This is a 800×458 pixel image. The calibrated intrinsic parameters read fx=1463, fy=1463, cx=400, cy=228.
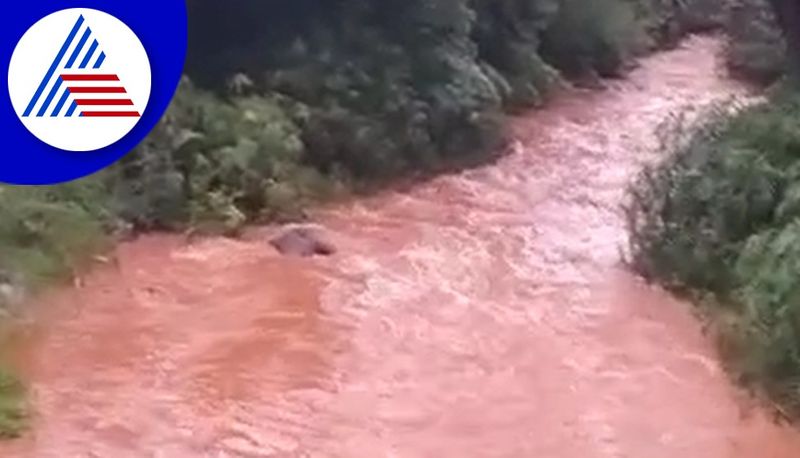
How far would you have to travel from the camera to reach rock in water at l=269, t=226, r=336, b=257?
10.4m

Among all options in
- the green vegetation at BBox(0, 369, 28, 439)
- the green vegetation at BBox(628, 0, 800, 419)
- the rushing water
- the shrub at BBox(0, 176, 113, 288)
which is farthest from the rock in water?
the green vegetation at BBox(0, 369, 28, 439)

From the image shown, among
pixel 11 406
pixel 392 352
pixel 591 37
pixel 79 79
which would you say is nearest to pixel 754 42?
pixel 591 37

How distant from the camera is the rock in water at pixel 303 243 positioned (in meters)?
10.4

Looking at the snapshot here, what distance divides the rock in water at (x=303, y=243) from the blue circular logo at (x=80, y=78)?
478 cm

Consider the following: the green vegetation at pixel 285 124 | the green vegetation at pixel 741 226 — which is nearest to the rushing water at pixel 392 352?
the green vegetation at pixel 741 226

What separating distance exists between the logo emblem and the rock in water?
16.0 ft

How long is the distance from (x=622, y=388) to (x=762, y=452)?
108cm

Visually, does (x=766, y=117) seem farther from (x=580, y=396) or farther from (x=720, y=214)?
(x=580, y=396)

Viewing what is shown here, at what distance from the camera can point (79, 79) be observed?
18.3ft

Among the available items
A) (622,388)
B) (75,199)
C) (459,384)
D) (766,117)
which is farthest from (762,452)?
(75,199)

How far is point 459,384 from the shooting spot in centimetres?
796

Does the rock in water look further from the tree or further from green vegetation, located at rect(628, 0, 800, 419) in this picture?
the tree

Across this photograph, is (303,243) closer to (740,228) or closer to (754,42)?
(740,228)

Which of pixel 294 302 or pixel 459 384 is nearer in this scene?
pixel 459 384
